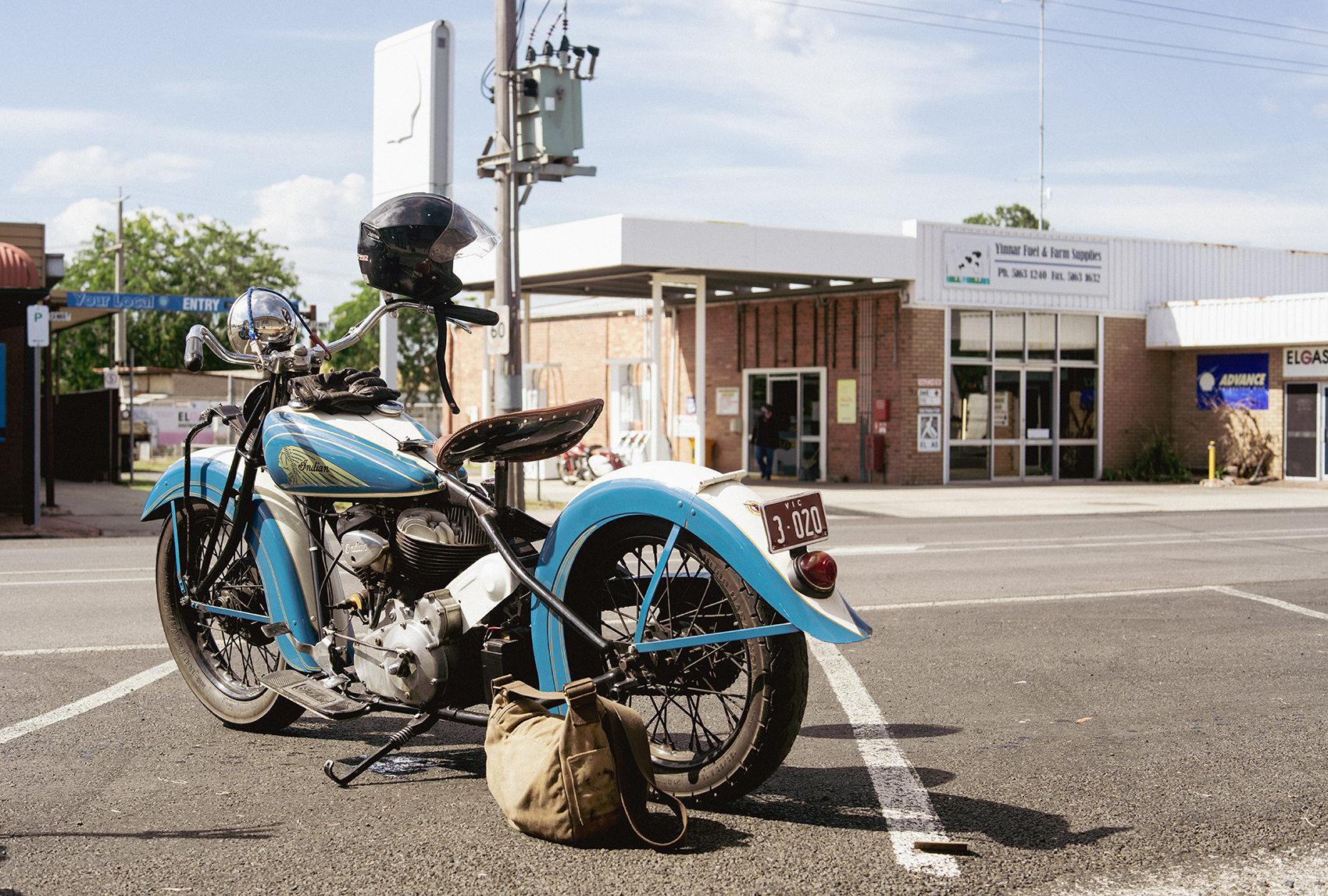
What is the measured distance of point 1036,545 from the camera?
42.5 feet

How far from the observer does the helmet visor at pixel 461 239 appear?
4242 mm

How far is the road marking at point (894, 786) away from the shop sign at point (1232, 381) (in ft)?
75.2

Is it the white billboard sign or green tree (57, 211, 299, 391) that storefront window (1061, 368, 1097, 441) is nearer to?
the white billboard sign

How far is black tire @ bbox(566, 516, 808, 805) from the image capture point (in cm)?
355

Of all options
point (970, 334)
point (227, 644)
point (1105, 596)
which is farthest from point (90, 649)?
point (970, 334)

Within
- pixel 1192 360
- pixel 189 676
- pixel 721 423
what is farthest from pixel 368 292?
pixel 189 676

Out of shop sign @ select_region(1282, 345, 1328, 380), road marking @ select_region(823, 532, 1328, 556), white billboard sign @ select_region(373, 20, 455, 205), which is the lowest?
road marking @ select_region(823, 532, 1328, 556)

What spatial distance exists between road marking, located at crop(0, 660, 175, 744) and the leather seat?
2356 millimetres

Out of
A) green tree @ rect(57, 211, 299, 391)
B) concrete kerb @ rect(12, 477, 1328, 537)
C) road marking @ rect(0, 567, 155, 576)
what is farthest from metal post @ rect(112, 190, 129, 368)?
road marking @ rect(0, 567, 155, 576)

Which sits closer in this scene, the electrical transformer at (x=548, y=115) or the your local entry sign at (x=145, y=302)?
the electrical transformer at (x=548, y=115)

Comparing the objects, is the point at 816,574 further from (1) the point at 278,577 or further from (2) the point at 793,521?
(1) the point at 278,577

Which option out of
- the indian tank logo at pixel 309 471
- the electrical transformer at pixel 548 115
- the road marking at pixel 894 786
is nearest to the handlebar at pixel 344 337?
the indian tank logo at pixel 309 471

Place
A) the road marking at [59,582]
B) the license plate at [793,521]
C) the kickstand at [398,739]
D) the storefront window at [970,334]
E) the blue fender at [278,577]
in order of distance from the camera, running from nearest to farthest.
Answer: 1. the license plate at [793,521]
2. the kickstand at [398,739]
3. the blue fender at [278,577]
4. the road marking at [59,582]
5. the storefront window at [970,334]

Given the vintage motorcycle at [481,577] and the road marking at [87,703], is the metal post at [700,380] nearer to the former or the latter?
the road marking at [87,703]
